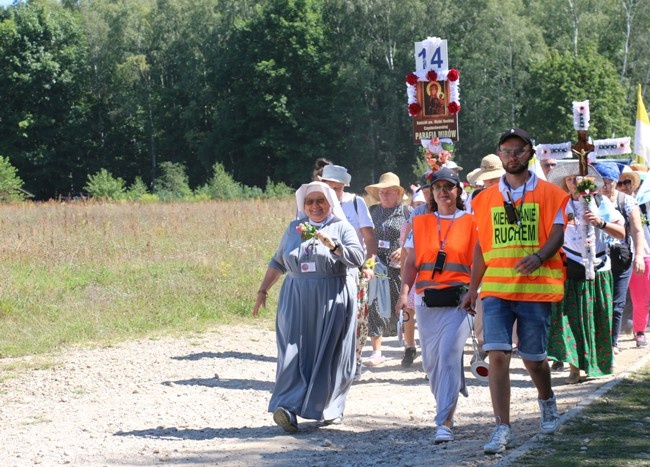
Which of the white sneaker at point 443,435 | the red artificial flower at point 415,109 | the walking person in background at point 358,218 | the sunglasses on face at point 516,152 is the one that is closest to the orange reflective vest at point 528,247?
the sunglasses on face at point 516,152

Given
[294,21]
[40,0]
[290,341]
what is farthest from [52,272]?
[40,0]

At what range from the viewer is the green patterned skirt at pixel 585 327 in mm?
9906

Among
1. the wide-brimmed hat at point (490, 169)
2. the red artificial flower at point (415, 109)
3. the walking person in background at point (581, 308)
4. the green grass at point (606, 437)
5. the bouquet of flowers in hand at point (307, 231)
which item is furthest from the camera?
the red artificial flower at point (415, 109)

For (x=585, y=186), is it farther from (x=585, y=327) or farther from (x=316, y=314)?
(x=316, y=314)

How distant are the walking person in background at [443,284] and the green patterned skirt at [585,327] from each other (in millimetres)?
2082

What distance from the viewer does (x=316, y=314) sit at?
8.75 metres

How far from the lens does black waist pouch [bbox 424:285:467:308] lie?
313 inches

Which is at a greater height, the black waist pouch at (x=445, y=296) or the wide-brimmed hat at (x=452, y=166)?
the wide-brimmed hat at (x=452, y=166)

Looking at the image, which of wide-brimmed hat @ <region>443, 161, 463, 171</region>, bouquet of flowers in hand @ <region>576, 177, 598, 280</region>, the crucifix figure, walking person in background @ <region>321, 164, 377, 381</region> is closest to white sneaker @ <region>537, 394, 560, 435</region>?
bouquet of flowers in hand @ <region>576, 177, 598, 280</region>

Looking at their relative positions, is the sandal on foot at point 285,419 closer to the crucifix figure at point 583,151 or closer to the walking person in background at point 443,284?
the walking person in background at point 443,284

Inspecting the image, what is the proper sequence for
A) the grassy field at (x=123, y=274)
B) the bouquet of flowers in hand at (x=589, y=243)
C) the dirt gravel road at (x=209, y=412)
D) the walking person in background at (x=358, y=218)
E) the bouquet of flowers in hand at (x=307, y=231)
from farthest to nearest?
the grassy field at (x=123, y=274) < the walking person in background at (x=358, y=218) < the bouquet of flowers in hand at (x=589, y=243) < the bouquet of flowers in hand at (x=307, y=231) < the dirt gravel road at (x=209, y=412)

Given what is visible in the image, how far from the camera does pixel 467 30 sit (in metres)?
66.7

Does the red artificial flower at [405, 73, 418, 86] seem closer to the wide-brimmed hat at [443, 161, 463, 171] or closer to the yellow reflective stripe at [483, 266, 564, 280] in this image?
the wide-brimmed hat at [443, 161, 463, 171]

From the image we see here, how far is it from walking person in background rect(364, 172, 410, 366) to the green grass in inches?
138
